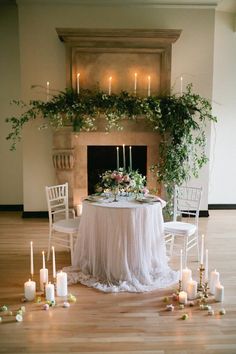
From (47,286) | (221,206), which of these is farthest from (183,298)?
(221,206)

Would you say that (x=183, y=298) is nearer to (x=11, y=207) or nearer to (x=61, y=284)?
(x=61, y=284)

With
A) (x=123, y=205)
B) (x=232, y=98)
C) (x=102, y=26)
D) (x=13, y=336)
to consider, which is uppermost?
(x=102, y=26)

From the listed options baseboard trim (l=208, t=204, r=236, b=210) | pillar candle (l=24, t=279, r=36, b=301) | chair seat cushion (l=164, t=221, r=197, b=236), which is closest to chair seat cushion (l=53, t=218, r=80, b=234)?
pillar candle (l=24, t=279, r=36, b=301)

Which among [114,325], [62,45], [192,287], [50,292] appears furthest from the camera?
[62,45]

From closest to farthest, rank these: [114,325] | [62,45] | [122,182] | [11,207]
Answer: [114,325]
[122,182]
[62,45]
[11,207]

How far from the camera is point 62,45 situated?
5957 millimetres

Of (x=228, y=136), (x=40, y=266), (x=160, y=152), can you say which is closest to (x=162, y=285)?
(x=40, y=266)

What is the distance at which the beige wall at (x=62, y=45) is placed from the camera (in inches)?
231

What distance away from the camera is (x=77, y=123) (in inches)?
221

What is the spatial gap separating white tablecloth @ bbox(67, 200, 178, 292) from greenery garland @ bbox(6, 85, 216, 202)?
2.02m

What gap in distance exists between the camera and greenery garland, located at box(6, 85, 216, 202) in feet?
18.2

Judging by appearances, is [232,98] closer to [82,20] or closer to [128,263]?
[82,20]

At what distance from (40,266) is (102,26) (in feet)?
12.6

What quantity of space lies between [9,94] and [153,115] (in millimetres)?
2715
